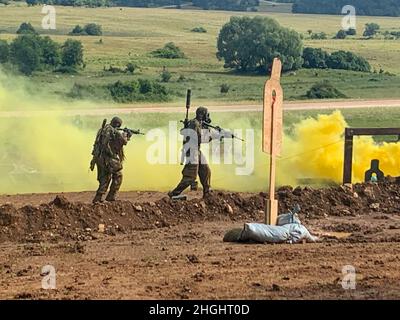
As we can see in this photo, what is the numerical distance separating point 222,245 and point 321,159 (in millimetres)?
11578

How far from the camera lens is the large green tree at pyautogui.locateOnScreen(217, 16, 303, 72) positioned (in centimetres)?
5803

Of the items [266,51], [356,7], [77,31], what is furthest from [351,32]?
[266,51]

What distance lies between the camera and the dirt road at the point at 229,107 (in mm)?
36919

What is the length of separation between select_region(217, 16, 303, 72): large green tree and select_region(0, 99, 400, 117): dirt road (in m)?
7.35

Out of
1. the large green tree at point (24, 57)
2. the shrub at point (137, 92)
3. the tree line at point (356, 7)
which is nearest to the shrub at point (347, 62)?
the large green tree at point (24, 57)

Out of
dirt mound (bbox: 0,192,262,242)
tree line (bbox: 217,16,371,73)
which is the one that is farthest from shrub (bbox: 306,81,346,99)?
dirt mound (bbox: 0,192,262,242)

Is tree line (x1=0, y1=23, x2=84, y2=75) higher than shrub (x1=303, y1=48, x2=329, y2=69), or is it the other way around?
tree line (x1=0, y1=23, x2=84, y2=75)

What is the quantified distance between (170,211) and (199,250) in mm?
3193

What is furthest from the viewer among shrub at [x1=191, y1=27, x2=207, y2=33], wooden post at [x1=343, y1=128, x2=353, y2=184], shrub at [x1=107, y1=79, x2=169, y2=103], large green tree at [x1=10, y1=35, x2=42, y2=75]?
shrub at [x1=191, y1=27, x2=207, y2=33]

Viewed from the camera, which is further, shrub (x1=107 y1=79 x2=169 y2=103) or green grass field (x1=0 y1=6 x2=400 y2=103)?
green grass field (x1=0 y1=6 x2=400 y2=103)

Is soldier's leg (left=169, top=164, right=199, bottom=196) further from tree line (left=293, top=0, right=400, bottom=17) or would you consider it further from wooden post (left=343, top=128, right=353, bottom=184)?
tree line (left=293, top=0, right=400, bottom=17)

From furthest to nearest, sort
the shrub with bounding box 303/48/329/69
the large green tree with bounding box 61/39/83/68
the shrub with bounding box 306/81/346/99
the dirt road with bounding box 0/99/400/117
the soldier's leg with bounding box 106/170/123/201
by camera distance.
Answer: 1. the shrub with bounding box 303/48/329/69
2. the large green tree with bounding box 61/39/83/68
3. the shrub with bounding box 306/81/346/99
4. the dirt road with bounding box 0/99/400/117
5. the soldier's leg with bounding box 106/170/123/201

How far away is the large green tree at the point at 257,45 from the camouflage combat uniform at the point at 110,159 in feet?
116

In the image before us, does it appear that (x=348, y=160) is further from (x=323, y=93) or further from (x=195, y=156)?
(x=323, y=93)
